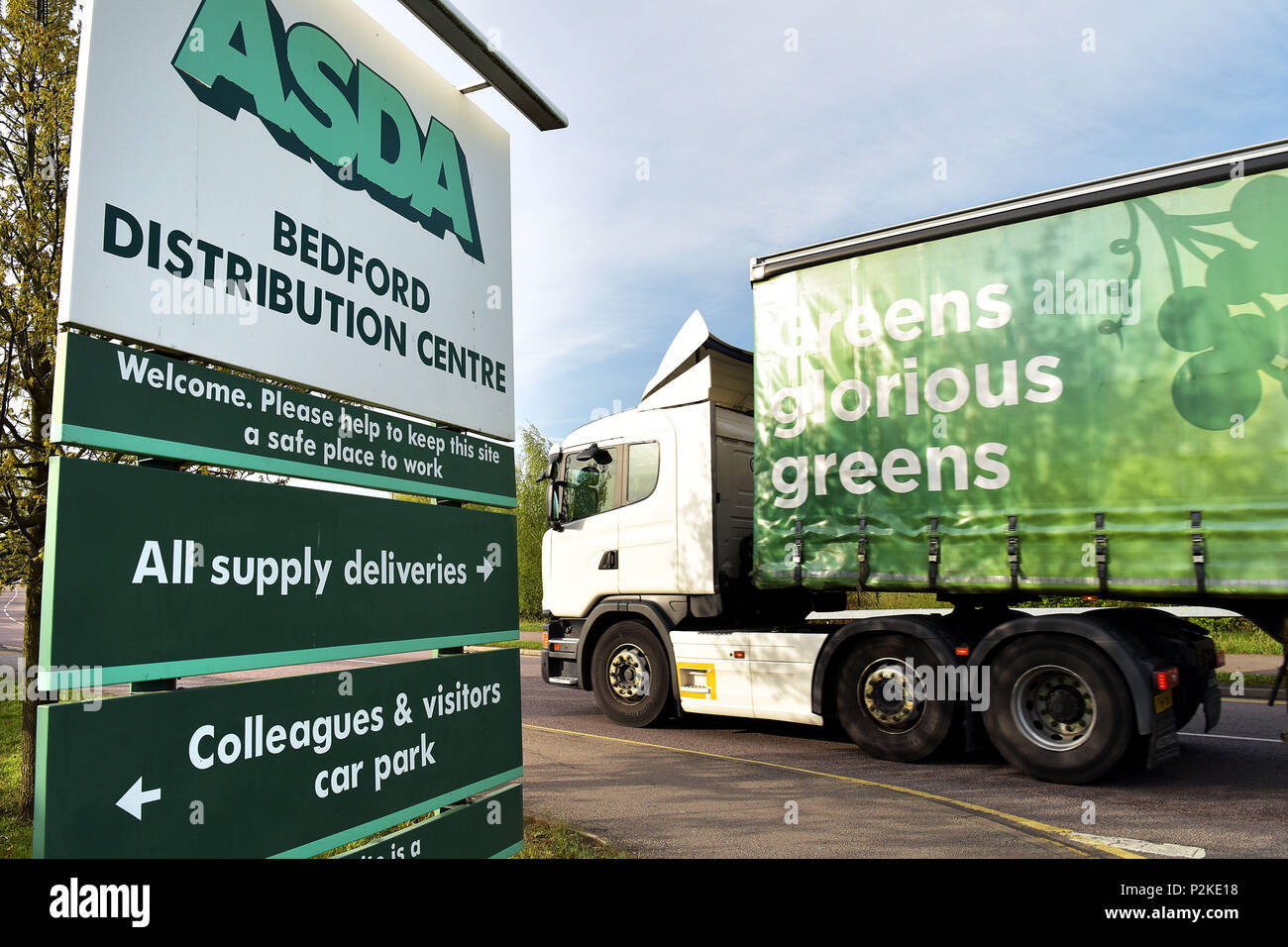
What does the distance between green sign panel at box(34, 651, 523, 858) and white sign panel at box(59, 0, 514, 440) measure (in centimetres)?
101

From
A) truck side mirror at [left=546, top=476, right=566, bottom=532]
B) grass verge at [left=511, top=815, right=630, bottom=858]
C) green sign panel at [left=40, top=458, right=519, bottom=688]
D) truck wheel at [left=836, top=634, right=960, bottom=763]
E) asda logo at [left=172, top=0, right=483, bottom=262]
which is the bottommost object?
grass verge at [left=511, top=815, right=630, bottom=858]

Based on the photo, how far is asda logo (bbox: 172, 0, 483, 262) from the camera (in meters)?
2.69

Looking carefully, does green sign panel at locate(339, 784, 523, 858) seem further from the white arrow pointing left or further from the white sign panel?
the white sign panel

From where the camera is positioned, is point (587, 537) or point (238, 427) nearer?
point (238, 427)

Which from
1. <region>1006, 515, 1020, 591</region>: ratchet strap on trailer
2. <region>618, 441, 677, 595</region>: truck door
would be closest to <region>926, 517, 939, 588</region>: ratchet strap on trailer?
<region>1006, 515, 1020, 591</region>: ratchet strap on trailer

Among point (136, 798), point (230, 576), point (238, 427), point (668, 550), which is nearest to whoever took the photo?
point (136, 798)

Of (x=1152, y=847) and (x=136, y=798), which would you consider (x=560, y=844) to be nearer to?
(x=136, y=798)

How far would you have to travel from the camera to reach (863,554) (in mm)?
7137

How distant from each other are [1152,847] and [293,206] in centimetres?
550

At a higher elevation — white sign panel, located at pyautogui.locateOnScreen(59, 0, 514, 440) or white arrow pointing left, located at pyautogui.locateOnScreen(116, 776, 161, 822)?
white sign panel, located at pyautogui.locateOnScreen(59, 0, 514, 440)

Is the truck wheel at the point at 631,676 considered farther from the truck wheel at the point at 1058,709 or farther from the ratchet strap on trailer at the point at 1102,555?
the ratchet strap on trailer at the point at 1102,555

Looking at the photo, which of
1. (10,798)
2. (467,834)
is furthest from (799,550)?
(10,798)
